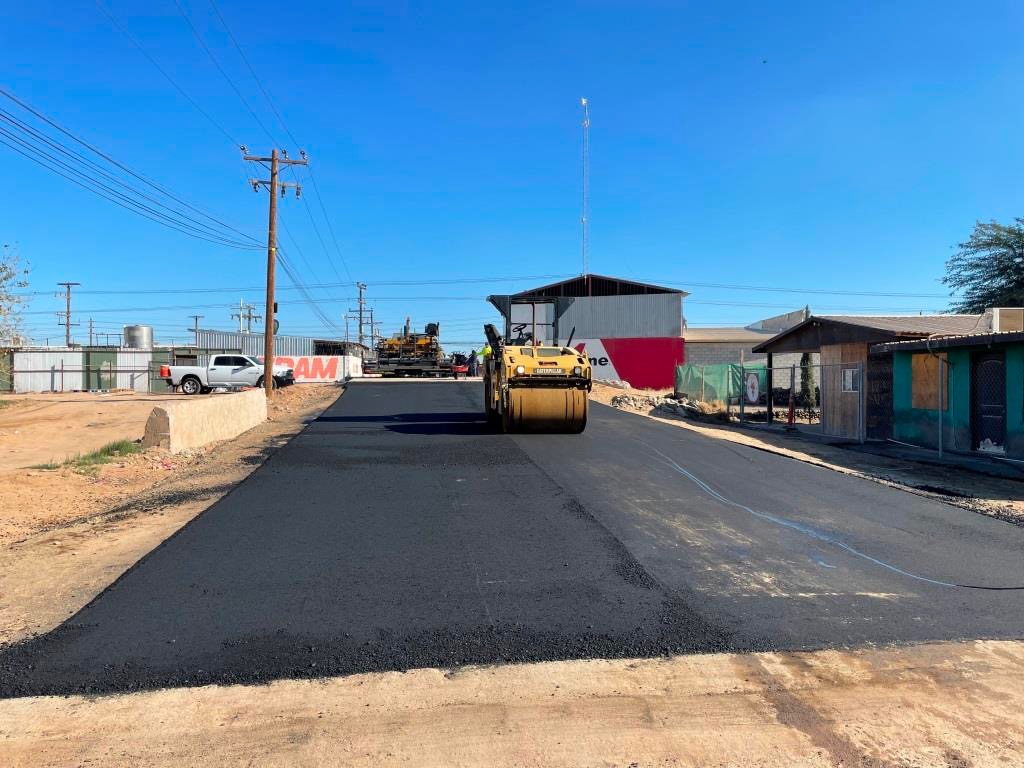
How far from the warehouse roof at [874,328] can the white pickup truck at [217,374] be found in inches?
967

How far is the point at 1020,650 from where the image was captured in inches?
184

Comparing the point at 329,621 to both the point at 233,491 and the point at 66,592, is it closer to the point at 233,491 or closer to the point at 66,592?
the point at 66,592

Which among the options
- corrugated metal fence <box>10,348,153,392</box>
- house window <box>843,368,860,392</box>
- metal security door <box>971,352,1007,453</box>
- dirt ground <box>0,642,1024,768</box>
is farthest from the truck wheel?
dirt ground <box>0,642,1024,768</box>

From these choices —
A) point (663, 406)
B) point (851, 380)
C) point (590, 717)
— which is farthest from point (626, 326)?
point (590, 717)

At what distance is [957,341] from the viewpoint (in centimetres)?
1364

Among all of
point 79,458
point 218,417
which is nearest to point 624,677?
point 79,458

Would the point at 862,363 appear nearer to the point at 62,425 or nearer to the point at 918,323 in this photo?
the point at 918,323

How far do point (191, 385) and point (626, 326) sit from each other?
26.5 m

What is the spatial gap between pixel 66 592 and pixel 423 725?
12.2 feet

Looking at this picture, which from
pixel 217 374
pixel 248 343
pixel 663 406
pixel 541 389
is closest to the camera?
pixel 541 389

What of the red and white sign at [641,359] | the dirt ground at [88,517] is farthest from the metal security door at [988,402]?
the red and white sign at [641,359]

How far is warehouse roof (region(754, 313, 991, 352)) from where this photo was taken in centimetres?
1748

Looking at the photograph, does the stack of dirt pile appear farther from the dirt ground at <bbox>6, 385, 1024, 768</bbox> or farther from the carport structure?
the dirt ground at <bbox>6, 385, 1024, 768</bbox>

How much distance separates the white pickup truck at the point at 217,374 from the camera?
1385 inches
